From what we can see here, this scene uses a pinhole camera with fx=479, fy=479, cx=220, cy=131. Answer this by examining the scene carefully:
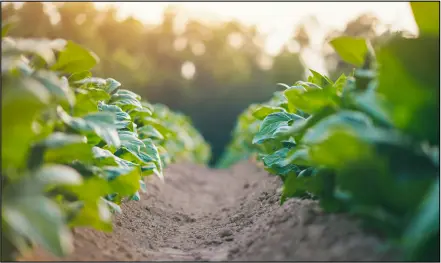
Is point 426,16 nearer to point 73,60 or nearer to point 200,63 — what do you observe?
point 73,60

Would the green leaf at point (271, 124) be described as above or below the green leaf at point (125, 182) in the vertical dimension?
above

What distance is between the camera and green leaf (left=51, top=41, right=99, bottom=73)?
2.70 meters

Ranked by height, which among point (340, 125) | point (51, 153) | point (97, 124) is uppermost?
point (97, 124)

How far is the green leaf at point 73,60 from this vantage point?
2700mm

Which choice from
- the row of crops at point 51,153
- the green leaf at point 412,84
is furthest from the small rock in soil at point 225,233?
the green leaf at point 412,84

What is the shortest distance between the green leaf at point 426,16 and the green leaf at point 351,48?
406 millimetres

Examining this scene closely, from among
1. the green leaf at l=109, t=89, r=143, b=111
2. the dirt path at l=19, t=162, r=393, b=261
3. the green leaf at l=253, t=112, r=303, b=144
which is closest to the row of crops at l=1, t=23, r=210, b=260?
the dirt path at l=19, t=162, r=393, b=261

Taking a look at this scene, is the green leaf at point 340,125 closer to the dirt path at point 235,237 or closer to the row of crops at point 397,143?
the row of crops at point 397,143

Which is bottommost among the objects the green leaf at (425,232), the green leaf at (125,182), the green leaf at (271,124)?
the green leaf at (425,232)

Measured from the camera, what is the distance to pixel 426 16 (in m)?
2.21

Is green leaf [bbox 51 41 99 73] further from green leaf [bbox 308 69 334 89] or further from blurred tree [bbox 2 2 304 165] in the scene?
blurred tree [bbox 2 2 304 165]

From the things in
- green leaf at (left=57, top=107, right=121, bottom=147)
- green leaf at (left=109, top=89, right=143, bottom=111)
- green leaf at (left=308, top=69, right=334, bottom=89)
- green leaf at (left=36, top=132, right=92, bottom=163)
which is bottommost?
green leaf at (left=36, top=132, right=92, bottom=163)

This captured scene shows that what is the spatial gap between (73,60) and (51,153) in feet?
2.22

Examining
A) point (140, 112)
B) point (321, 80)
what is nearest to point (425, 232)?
point (321, 80)
